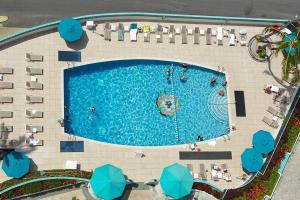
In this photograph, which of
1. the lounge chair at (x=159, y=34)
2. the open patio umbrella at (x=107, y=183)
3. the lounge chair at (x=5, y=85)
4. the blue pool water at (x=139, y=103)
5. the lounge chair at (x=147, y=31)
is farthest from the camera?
the lounge chair at (x=159, y=34)

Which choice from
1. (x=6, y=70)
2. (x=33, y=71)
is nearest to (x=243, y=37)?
(x=33, y=71)

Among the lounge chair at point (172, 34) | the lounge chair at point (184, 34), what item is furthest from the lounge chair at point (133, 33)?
the lounge chair at point (184, 34)

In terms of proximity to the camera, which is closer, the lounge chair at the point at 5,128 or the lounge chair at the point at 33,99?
the lounge chair at the point at 5,128

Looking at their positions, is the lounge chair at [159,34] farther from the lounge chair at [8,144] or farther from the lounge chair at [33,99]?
the lounge chair at [8,144]

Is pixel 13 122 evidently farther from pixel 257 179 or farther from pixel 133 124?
pixel 257 179

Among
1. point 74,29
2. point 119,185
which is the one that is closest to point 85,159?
point 119,185

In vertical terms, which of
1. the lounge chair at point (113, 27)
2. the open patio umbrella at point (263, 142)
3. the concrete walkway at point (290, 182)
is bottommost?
the concrete walkway at point (290, 182)
